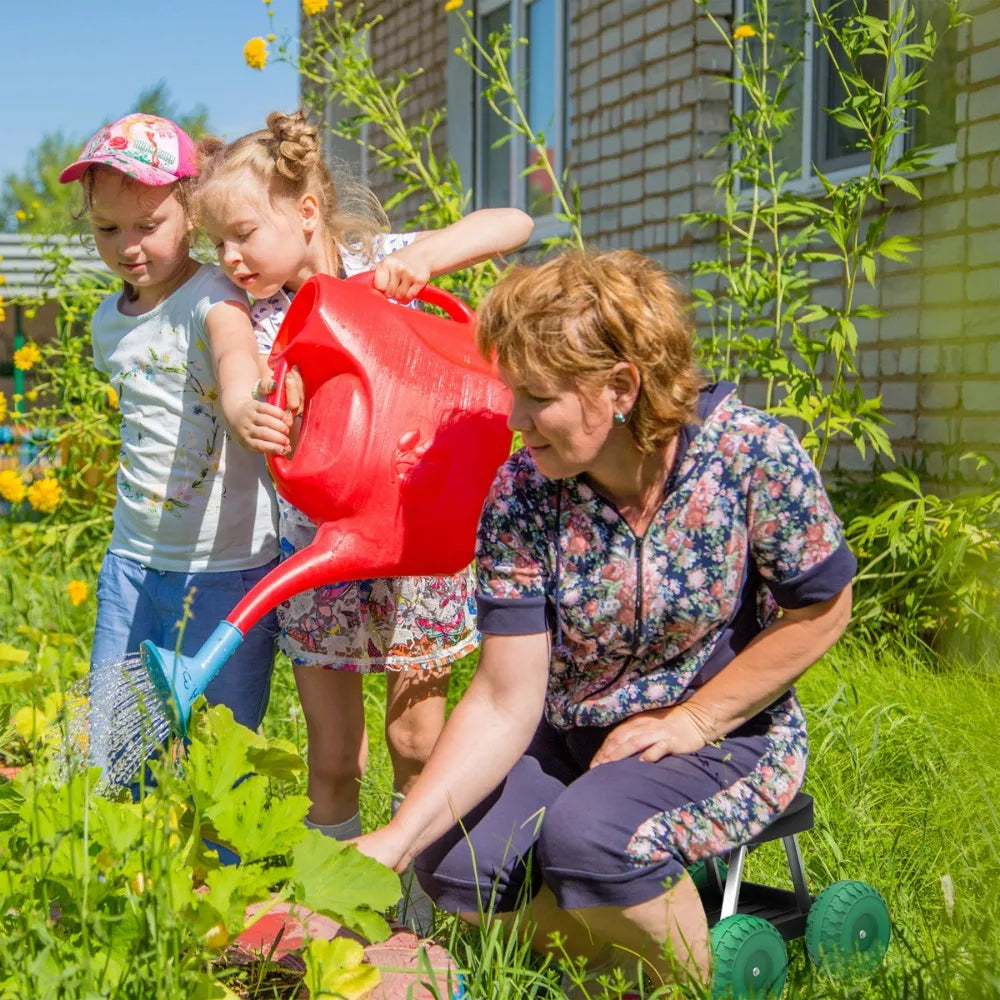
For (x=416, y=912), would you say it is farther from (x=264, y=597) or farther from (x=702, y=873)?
(x=264, y=597)

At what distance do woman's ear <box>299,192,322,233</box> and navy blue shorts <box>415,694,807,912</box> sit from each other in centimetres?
98

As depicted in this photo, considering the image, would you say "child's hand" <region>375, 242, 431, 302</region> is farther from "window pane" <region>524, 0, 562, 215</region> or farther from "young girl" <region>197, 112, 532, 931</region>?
"window pane" <region>524, 0, 562, 215</region>

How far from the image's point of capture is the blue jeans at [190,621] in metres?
2.25

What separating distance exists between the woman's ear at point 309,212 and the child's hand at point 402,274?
8.7 inches

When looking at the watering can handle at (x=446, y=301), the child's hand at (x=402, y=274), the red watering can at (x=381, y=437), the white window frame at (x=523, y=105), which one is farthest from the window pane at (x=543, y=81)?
the red watering can at (x=381, y=437)

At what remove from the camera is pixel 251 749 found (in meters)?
1.66

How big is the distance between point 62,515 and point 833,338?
3.10 meters

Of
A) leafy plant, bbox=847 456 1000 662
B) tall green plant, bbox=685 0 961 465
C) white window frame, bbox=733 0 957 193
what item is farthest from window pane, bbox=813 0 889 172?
leafy plant, bbox=847 456 1000 662

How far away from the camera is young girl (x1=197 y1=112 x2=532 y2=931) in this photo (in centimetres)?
205

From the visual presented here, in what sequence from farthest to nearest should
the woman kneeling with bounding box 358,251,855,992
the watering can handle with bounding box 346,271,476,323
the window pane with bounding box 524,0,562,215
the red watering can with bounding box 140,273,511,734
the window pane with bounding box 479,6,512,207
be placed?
the window pane with bounding box 479,6,512,207 < the window pane with bounding box 524,0,562,215 < the watering can handle with bounding box 346,271,476,323 < the red watering can with bounding box 140,273,511,734 < the woman kneeling with bounding box 358,251,855,992

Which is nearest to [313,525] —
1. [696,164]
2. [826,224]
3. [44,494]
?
[826,224]

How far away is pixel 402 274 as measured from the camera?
77.1 inches

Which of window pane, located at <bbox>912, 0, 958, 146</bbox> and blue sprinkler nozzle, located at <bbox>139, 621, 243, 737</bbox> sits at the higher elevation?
window pane, located at <bbox>912, 0, 958, 146</bbox>

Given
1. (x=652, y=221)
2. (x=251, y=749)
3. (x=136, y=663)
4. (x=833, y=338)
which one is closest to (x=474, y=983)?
(x=251, y=749)
